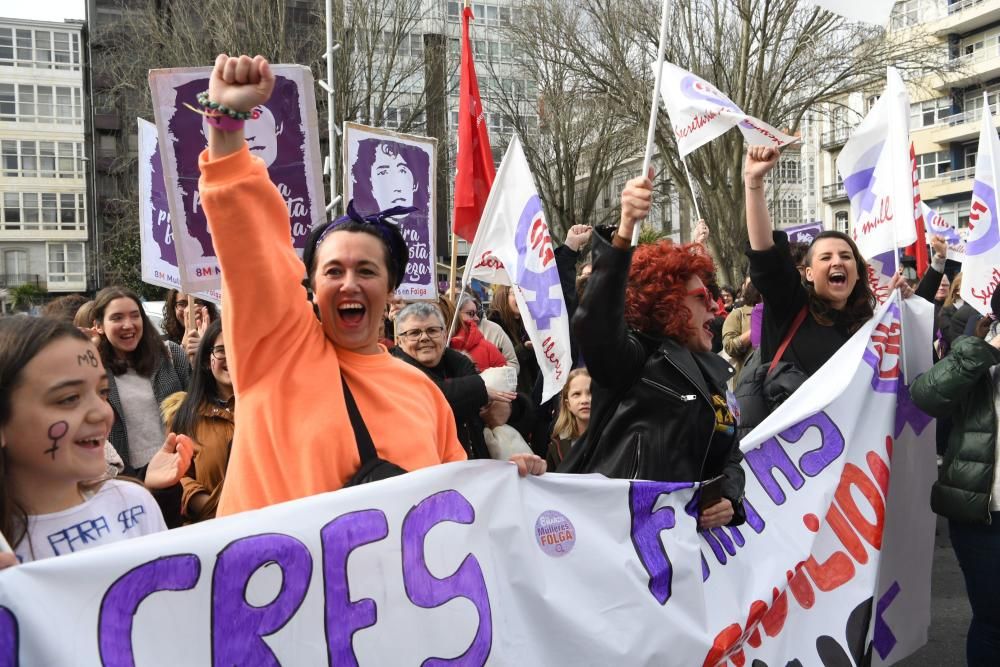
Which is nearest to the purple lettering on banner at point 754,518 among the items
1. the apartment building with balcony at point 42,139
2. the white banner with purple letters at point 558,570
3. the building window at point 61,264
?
the white banner with purple letters at point 558,570

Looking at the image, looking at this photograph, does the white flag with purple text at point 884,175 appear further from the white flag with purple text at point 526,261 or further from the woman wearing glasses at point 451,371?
the woman wearing glasses at point 451,371

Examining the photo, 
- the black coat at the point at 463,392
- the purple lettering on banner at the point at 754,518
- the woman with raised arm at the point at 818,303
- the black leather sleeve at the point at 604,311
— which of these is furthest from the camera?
the black coat at the point at 463,392

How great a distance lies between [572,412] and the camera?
16.7ft

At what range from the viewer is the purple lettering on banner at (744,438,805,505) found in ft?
10.9

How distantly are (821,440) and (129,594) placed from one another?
2.62 m

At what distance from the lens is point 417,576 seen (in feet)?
7.13

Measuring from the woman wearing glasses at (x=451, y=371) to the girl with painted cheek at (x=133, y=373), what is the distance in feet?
4.10

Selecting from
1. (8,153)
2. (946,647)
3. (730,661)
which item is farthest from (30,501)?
(8,153)

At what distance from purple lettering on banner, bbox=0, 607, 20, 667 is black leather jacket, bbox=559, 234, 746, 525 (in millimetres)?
1601

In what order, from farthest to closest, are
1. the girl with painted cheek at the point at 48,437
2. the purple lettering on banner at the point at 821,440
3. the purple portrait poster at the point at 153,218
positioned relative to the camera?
the purple portrait poster at the point at 153,218 → the purple lettering on banner at the point at 821,440 → the girl with painted cheek at the point at 48,437

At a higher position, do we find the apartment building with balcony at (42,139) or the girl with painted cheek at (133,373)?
the apartment building with balcony at (42,139)

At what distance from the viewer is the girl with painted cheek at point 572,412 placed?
→ 197 inches

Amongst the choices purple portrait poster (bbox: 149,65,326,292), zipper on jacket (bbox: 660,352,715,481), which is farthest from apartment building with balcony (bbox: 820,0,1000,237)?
zipper on jacket (bbox: 660,352,715,481)

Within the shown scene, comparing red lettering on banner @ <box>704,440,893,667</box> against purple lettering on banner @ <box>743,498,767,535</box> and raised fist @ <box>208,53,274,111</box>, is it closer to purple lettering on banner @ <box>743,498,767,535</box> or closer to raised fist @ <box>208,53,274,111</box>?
purple lettering on banner @ <box>743,498,767,535</box>
